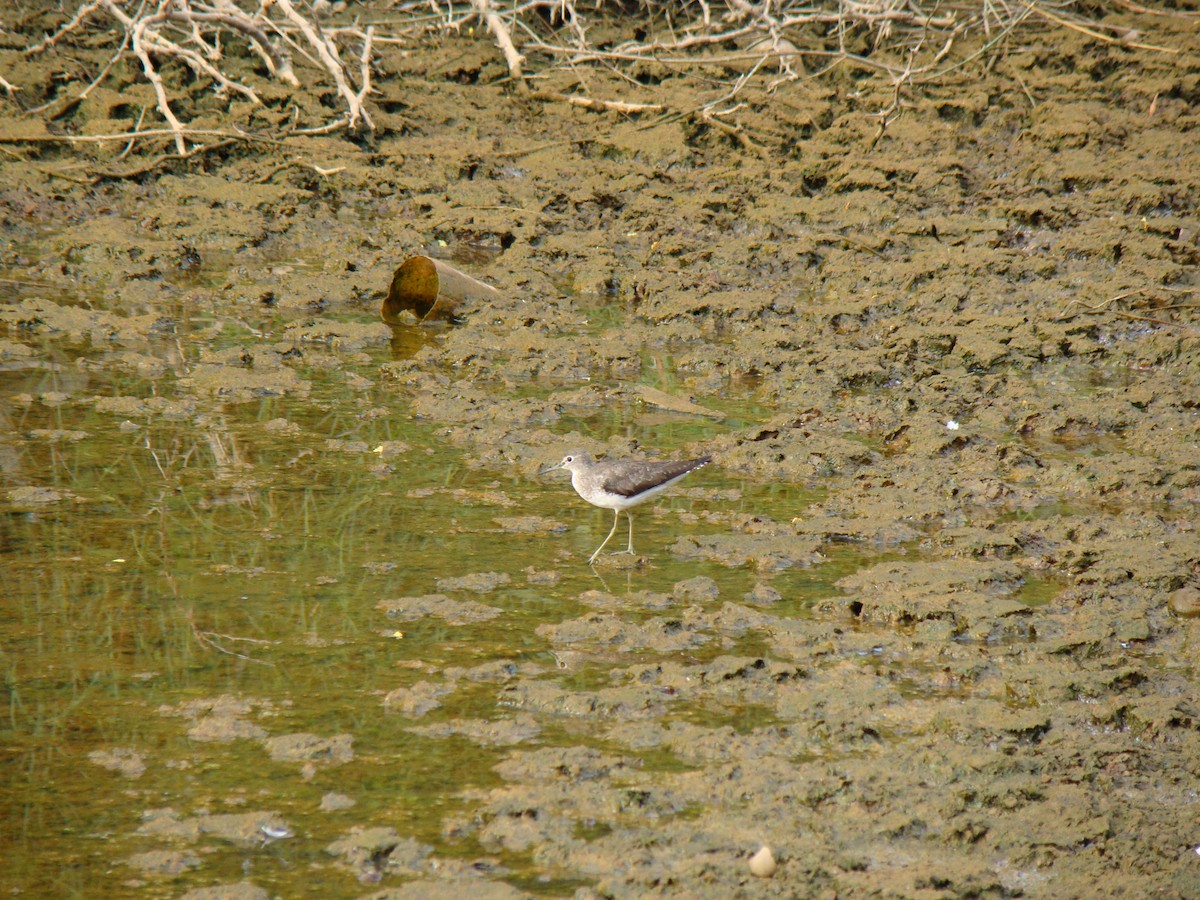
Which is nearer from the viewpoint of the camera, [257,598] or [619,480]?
[257,598]

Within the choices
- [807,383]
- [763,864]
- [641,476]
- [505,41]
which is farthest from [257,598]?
[505,41]

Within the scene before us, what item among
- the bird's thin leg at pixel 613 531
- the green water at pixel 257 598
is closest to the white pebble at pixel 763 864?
the green water at pixel 257 598

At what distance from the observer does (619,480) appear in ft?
19.0

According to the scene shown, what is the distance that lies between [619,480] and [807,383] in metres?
2.29

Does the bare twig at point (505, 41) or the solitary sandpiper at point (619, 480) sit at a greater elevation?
the bare twig at point (505, 41)

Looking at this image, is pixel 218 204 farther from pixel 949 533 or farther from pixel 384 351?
pixel 949 533

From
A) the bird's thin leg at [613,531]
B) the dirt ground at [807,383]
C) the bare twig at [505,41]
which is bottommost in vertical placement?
the bird's thin leg at [613,531]

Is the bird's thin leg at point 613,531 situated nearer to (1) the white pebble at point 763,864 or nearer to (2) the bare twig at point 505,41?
(1) the white pebble at point 763,864

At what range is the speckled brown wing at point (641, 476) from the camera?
580 cm

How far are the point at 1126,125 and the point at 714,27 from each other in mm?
4182

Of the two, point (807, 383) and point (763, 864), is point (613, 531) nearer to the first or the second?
point (807, 383)

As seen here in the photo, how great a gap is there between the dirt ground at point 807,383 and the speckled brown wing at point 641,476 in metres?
0.32

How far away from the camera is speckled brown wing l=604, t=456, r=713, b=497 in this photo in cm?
580

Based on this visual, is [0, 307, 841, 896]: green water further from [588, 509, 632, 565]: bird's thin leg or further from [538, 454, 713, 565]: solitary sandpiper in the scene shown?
[538, 454, 713, 565]: solitary sandpiper
